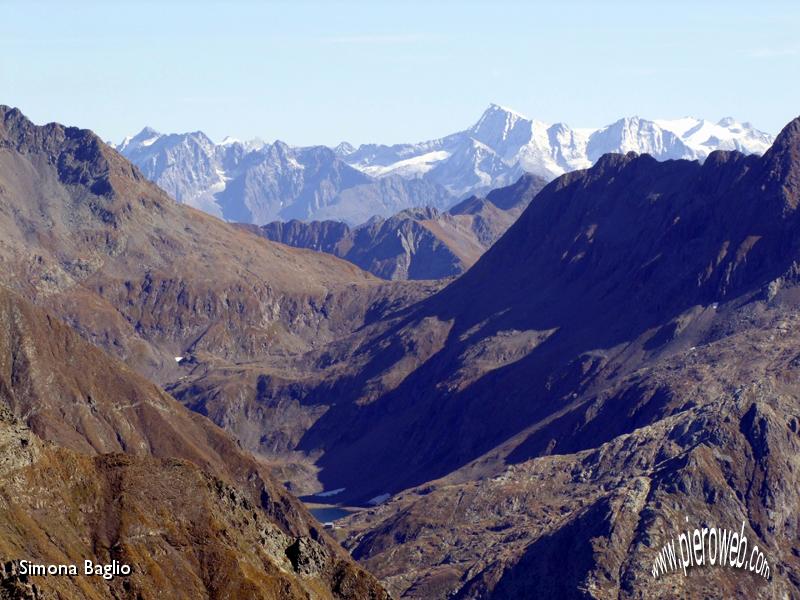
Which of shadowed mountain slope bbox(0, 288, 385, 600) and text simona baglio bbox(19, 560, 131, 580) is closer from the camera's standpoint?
text simona baglio bbox(19, 560, 131, 580)

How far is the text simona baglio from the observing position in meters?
142

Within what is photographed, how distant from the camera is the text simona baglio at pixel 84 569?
142 metres

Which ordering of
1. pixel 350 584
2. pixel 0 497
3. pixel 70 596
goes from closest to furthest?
pixel 70 596 < pixel 0 497 < pixel 350 584

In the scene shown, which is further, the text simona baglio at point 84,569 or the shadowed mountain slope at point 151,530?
the shadowed mountain slope at point 151,530

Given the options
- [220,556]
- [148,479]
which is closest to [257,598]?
[220,556]

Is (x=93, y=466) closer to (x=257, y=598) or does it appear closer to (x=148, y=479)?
(x=148, y=479)

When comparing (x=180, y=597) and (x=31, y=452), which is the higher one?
(x=31, y=452)

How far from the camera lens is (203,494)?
569ft

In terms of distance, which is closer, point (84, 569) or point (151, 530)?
point (84, 569)

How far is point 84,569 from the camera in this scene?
505ft

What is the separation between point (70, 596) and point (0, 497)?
1491cm

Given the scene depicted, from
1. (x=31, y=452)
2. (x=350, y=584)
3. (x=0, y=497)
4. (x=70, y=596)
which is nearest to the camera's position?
(x=70, y=596)

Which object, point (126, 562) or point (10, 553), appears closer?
point (10, 553)

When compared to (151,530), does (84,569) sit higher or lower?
lower
